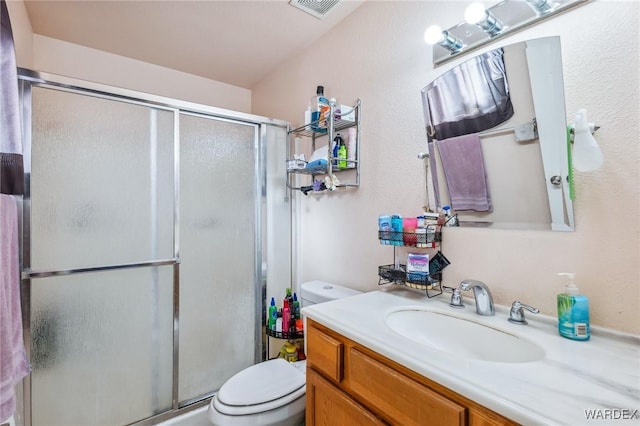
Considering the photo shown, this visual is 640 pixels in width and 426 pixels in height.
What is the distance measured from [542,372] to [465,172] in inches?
29.4

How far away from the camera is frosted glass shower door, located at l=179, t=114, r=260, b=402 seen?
1.85m

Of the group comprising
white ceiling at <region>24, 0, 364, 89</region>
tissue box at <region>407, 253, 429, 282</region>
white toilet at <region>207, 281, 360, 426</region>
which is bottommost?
white toilet at <region>207, 281, 360, 426</region>

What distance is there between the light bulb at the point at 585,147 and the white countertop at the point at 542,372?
48 cm

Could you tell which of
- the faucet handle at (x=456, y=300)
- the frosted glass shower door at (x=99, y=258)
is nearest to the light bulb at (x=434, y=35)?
the faucet handle at (x=456, y=300)

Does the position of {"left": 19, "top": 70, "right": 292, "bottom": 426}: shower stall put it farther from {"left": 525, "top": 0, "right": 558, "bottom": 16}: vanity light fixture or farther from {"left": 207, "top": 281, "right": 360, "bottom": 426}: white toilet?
{"left": 525, "top": 0, "right": 558, "bottom": 16}: vanity light fixture

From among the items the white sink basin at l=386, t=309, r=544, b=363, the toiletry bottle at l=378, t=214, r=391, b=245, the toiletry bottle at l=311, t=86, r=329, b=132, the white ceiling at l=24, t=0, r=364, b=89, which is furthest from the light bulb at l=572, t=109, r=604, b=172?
the white ceiling at l=24, t=0, r=364, b=89

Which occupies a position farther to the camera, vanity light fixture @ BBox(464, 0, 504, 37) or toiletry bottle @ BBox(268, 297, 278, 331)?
toiletry bottle @ BBox(268, 297, 278, 331)

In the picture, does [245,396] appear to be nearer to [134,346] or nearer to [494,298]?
[134,346]

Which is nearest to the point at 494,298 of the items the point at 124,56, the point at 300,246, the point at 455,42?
the point at 455,42

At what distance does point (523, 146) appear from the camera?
1.04 metres

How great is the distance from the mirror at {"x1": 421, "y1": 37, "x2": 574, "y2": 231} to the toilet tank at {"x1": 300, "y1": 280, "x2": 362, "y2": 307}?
0.73 meters

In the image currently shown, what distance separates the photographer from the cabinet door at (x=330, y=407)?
89 centimetres

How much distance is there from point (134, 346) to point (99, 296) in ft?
1.11

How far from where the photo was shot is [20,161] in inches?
43.0
